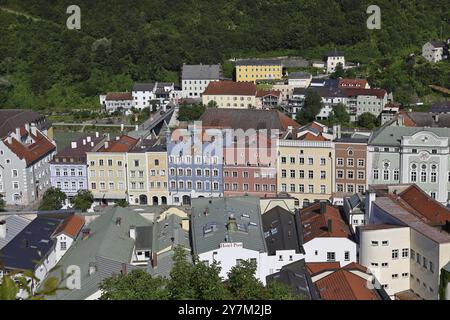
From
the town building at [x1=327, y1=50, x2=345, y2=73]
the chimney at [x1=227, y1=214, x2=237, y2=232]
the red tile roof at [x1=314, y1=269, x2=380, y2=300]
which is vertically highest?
the town building at [x1=327, y1=50, x2=345, y2=73]

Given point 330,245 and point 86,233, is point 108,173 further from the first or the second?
point 330,245

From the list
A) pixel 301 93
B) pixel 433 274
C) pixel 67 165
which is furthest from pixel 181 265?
pixel 301 93

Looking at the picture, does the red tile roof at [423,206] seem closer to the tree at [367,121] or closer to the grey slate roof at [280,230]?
the grey slate roof at [280,230]

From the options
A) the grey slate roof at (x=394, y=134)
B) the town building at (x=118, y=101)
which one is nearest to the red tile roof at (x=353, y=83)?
the town building at (x=118, y=101)

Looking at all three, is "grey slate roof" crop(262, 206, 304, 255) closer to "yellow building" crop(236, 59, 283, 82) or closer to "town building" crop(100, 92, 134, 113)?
"town building" crop(100, 92, 134, 113)

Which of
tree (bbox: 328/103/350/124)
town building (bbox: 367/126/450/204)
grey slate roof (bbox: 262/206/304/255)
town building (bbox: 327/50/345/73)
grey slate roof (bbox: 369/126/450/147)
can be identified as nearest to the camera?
grey slate roof (bbox: 262/206/304/255)

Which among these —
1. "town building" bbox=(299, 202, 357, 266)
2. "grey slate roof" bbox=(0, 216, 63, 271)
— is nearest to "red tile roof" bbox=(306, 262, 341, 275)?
"town building" bbox=(299, 202, 357, 266)
